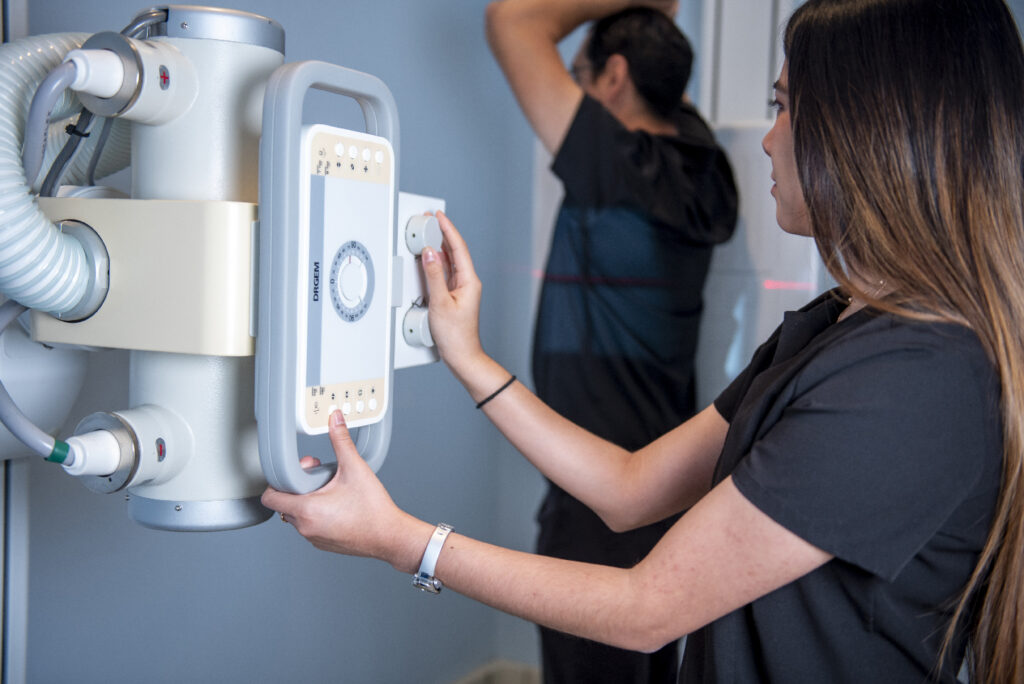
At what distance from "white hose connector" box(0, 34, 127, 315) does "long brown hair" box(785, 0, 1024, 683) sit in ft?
2.10

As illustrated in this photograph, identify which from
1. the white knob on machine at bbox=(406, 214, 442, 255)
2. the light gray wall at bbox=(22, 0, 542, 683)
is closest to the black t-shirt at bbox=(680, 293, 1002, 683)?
the white knob on machine at bbox=(406, 214, 442, 255)

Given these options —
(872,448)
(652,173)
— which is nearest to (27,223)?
(872,448)

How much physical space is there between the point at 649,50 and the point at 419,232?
3.12ft

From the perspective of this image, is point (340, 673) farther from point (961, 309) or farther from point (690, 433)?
point (961, 309)

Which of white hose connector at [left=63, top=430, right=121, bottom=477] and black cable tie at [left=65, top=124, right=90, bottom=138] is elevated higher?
black cable tie at [left=65, top=124, right=90, bottom=138]

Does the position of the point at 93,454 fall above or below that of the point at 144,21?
below

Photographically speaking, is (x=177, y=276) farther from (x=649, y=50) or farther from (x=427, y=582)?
(x=649, y=50)

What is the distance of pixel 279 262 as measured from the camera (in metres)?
0.70

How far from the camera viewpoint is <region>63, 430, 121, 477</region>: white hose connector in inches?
28.8

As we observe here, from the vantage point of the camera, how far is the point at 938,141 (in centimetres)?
78

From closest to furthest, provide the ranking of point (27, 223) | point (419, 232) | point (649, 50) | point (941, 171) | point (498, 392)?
point (27, 223), point (941, 171), point (419, 232), point (498, 392), point (649, 50)

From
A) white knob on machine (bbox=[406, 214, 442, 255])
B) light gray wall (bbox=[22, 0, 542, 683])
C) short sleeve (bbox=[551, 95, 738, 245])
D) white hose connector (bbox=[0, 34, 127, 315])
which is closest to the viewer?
white hose connector (bbox=[0, 34, 127, 315])

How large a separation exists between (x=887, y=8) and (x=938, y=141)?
127mm

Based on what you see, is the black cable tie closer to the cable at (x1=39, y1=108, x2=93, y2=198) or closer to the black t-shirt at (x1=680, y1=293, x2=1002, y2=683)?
the cable at (x1=39, y1=108, x2=93, y2=198)
